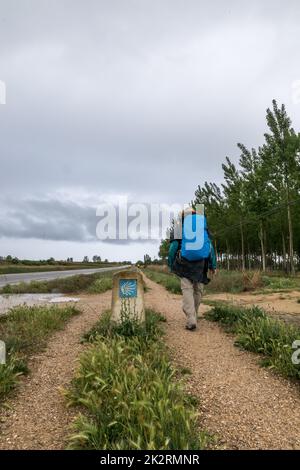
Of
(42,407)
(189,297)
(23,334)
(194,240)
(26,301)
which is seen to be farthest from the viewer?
(26,301)

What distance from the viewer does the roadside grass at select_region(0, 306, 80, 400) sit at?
404 centimetres

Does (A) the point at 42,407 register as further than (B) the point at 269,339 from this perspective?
No

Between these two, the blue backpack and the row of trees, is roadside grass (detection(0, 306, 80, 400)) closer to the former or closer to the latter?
the blue backpack

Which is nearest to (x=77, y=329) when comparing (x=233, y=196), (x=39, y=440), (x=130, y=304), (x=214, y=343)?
(x=130, y=304)

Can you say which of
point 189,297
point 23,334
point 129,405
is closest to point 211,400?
point 129,405

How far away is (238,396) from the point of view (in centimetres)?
372

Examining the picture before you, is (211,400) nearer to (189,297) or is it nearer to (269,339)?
(269,339)

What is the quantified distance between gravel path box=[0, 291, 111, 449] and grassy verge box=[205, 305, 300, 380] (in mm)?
2383

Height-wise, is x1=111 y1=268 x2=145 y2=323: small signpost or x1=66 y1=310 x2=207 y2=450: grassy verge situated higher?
x1=111 y1=268 x2=145 y2=323: small signpost

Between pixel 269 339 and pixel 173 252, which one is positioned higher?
pixel 173 252

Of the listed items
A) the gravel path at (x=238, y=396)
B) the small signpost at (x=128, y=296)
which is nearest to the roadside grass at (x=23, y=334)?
the small signpost at (x=128, y=296)

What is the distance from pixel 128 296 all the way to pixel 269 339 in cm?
215

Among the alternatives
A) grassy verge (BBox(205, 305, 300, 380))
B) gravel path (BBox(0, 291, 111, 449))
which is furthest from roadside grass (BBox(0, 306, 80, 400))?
grassy verge (BBox(205, 305, 300, 380))

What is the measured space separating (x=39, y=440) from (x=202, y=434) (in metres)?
1.26
